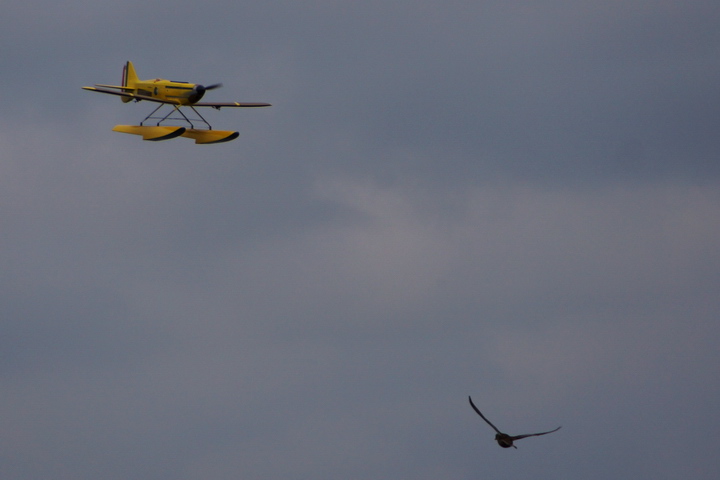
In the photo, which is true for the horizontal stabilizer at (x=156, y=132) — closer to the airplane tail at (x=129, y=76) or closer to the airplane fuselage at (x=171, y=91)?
the airplane fuselage at (x=171, y=91)

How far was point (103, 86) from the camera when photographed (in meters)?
88.6

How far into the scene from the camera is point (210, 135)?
8781 centimetres

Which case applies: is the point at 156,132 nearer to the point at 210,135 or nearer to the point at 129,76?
the point at 210,135

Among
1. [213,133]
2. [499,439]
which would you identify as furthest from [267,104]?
[499,439]

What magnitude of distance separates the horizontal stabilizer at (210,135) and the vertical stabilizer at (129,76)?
219 inches

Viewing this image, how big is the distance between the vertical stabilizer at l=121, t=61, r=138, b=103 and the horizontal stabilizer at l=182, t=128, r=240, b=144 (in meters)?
5.56

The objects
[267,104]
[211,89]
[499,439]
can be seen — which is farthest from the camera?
[267,104]

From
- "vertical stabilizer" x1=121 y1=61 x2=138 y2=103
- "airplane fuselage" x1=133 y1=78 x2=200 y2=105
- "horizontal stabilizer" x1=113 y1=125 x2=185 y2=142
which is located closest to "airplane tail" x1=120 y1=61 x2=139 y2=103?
"vertical stabilizer" x1=121 y1=61 x2=138 y2=103

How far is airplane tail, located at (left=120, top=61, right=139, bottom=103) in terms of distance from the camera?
91062 mm

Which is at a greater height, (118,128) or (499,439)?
(118,128)

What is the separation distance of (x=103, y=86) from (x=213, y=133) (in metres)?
7.67

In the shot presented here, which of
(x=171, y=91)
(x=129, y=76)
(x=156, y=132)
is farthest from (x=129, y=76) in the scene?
(x=156, y=132)

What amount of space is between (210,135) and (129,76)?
314 inches

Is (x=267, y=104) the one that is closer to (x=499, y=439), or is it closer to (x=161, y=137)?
(x=161, y=137)
